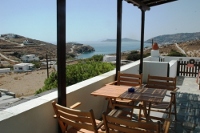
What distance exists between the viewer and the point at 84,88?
3363 millimetres

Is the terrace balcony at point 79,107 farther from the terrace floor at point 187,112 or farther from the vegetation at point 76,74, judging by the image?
the vegetation at point 76,74

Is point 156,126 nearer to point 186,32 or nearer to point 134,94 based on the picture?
point 134,94

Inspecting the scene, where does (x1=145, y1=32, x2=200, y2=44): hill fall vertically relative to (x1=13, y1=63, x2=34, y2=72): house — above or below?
above

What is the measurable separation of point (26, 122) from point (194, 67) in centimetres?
858

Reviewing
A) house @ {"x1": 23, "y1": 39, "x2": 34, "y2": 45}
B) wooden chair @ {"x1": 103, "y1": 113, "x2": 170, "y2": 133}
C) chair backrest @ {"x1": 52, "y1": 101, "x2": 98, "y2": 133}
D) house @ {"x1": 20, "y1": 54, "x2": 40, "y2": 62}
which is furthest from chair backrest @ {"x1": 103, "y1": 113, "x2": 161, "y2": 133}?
house @ {"x1": 20, "y1": 54, "x2": 40, "y2": 62}

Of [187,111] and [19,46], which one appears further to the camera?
[19,46]


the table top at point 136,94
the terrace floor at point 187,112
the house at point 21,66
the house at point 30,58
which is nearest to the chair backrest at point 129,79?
the terrace floor at point 187,112

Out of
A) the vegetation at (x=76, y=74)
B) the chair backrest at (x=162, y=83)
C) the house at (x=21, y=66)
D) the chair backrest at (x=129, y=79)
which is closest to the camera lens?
the chair backrest at (x=162, y=83)

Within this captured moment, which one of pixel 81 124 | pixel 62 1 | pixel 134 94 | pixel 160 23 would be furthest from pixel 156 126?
pixel 160 23

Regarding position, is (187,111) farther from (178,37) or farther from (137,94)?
(178,37)

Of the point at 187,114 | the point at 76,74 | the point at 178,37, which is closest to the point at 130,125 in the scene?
the point at 187,114

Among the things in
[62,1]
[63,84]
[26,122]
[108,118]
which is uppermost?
[62,1]

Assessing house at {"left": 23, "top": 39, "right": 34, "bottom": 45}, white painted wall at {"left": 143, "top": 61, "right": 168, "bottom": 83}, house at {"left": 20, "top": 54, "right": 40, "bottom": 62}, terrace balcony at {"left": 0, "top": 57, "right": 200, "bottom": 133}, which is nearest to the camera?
terrace balcony at {"left": 0, "top": 57, "right": 200, "bottom": 133}

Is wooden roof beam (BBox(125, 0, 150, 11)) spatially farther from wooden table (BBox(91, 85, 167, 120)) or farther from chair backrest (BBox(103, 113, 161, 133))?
chair backrest (BBox(103, 113, 161, 133))
